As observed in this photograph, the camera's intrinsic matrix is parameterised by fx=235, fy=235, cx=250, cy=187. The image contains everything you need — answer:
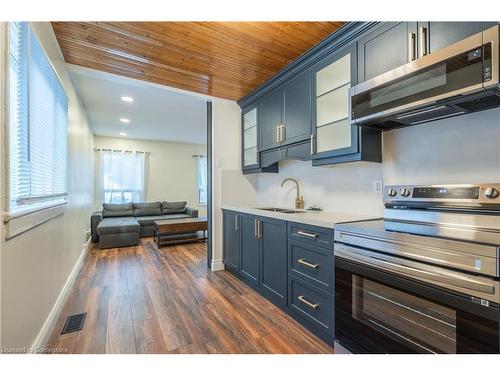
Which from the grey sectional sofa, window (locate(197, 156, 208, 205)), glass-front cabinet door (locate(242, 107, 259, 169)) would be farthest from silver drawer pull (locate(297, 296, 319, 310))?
window (locate(197, 156, 208, 205))


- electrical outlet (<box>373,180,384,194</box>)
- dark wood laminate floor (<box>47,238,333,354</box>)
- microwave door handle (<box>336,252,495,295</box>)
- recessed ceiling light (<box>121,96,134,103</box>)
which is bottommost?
dark wood laminate floor (<box>47,238,333,354</box>)

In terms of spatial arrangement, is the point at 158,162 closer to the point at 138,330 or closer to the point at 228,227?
the point at 228,227

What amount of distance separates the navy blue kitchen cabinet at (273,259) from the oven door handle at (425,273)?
2.48 ft

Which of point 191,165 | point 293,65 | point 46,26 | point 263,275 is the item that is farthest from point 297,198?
point 191,165

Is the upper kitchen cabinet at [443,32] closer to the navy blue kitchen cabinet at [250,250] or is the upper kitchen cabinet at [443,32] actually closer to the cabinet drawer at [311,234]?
the cabinet drawer at [311,234]

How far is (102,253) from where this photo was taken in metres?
4.23

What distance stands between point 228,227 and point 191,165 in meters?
4.64

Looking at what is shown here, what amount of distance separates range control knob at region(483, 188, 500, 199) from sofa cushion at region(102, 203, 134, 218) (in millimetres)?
6413

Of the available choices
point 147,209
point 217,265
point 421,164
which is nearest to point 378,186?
point 421,164

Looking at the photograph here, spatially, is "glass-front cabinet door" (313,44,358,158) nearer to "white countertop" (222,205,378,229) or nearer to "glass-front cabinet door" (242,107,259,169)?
"white countertop" (222,205,378,229)

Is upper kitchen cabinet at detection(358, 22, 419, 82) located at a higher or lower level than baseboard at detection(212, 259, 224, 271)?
higher

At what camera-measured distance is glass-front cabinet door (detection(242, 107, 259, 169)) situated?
3.19m

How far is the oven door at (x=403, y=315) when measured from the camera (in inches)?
40.0
